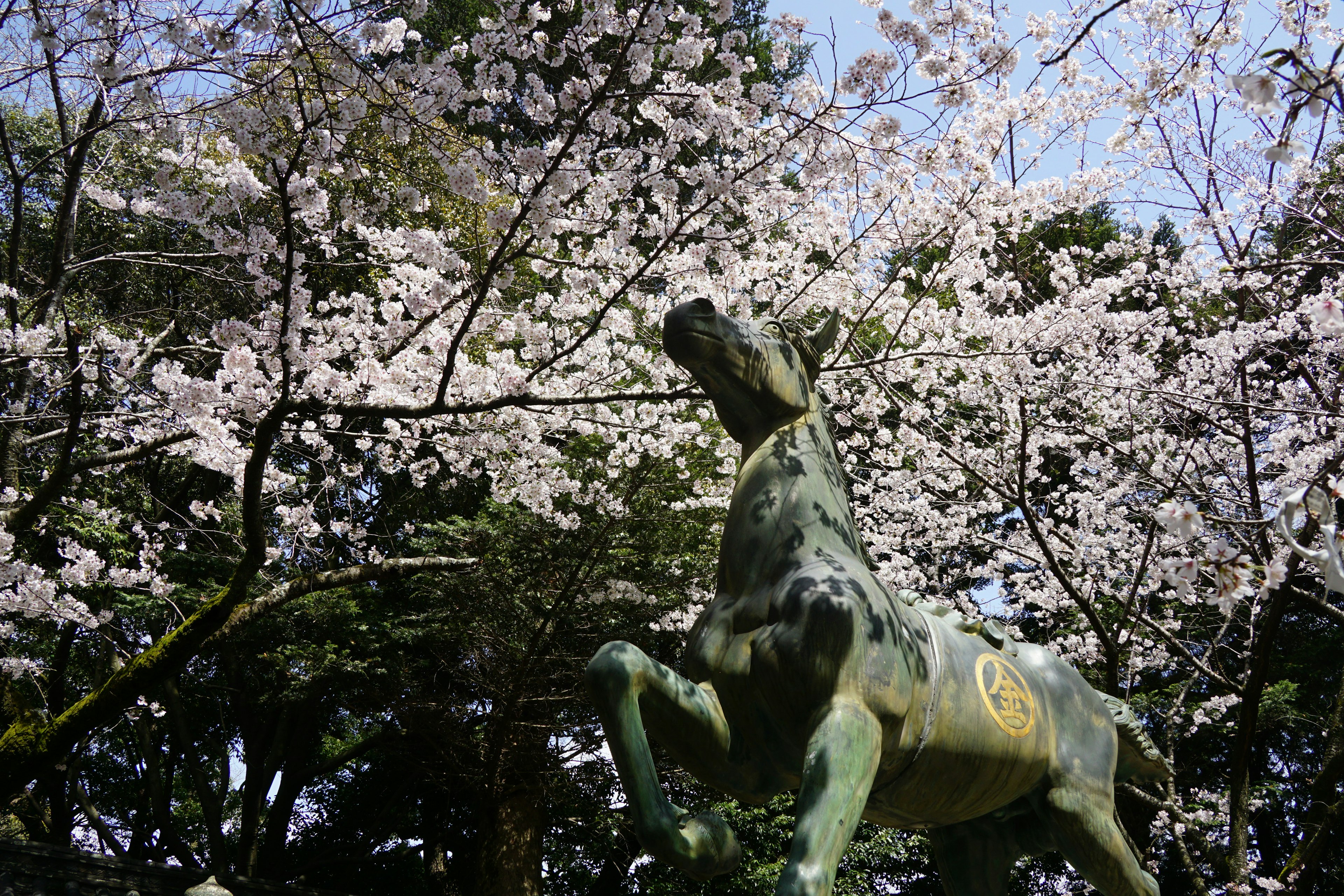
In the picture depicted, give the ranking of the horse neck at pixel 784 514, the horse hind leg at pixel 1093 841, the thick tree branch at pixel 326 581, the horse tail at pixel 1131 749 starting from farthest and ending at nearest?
the thick tree branch at pixel 326 581 < the horse tail at pixel 1131 749 < the horse hind leg at pixel 1093 841 < the horse neck at pixel 784 514

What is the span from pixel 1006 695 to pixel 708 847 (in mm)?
1347

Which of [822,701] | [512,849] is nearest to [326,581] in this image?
[512,849]

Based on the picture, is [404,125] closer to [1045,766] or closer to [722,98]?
[722,98]

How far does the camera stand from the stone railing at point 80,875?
7.43 meters

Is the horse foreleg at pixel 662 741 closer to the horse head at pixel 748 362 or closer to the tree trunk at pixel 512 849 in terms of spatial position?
the horse head at pixel 748 362

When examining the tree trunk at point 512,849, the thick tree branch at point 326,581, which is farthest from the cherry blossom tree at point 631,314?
the tree trunk at point 512,849

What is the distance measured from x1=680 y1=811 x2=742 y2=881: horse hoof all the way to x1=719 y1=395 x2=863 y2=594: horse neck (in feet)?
2.38

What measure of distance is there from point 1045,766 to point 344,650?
35.5 feet

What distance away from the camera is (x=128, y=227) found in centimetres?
1470

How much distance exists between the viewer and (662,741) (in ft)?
10.4

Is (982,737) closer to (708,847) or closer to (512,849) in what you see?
(708,847)

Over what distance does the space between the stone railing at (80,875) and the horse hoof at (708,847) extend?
6.02 meters

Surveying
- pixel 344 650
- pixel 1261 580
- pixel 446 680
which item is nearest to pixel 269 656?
pixel 344 650

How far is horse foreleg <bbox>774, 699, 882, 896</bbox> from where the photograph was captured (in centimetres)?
275
